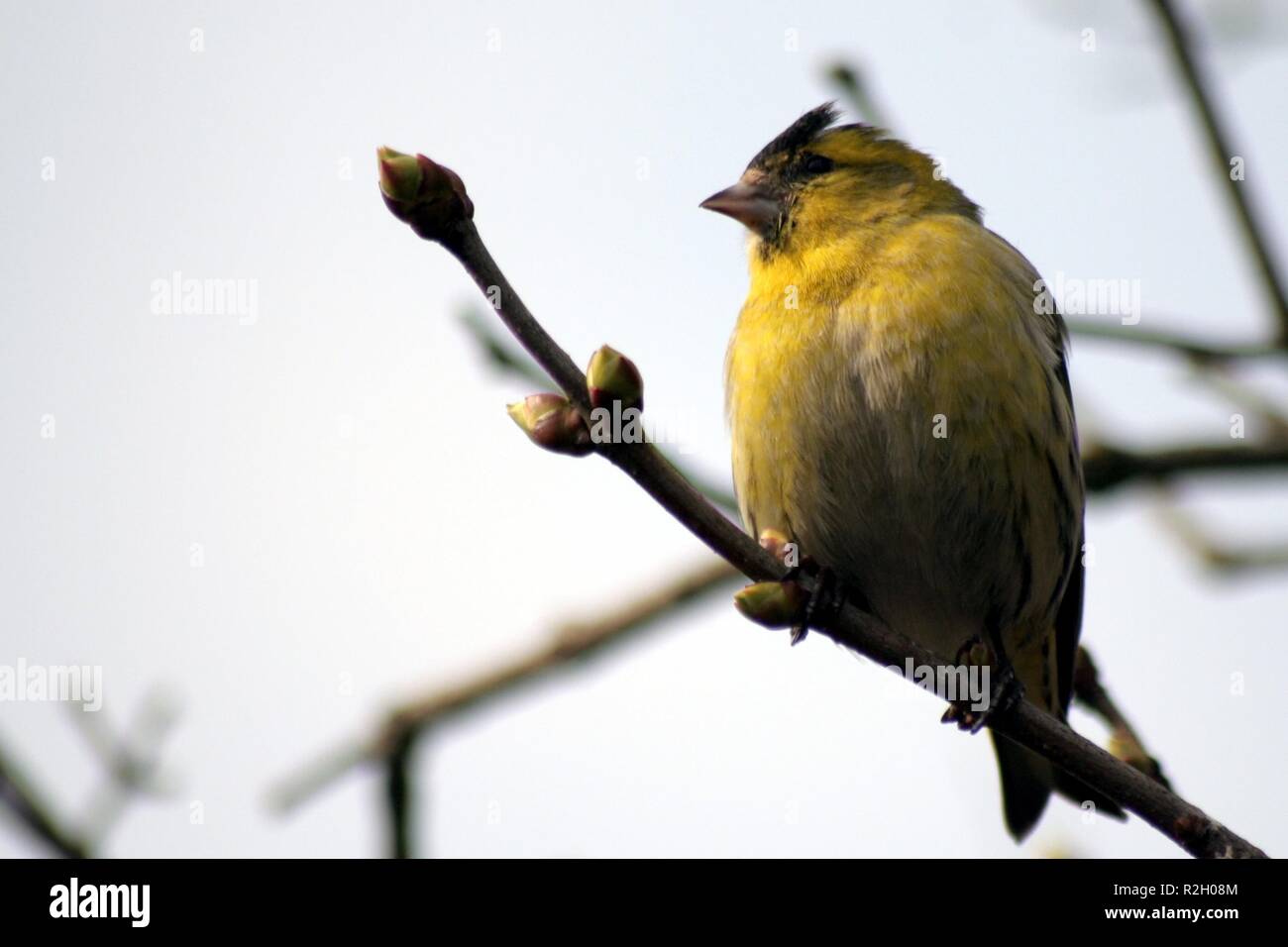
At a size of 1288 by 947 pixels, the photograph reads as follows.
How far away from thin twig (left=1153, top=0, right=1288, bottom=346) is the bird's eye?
1971 millimetres

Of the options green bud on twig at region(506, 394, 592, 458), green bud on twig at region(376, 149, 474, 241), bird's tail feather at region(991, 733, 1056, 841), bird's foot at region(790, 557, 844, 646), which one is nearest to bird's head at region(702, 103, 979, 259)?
bird's foot at region(790, 557, 844, 646)

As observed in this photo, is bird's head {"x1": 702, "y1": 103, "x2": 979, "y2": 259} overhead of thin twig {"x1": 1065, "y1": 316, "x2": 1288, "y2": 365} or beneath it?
overhead

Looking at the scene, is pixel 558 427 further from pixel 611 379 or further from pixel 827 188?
pixel 827 188

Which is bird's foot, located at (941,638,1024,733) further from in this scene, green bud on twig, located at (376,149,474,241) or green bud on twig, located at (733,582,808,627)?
green bud on twig, located at (376,149,474,241)

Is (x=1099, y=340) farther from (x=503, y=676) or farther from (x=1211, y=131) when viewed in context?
(x=503, y=676)

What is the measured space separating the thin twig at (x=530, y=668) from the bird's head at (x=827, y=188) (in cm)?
150

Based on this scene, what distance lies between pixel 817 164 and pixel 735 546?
Answer: 12.1 feet

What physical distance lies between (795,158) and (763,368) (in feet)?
4.67

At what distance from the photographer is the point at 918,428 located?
4977 mm

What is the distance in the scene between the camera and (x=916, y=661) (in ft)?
11.3

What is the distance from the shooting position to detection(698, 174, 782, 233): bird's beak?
596 cm

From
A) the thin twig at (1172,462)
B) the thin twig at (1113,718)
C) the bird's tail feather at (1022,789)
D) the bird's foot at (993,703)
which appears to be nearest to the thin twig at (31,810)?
the bird's foot at (993,703)

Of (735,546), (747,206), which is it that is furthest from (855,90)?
(735,546)
